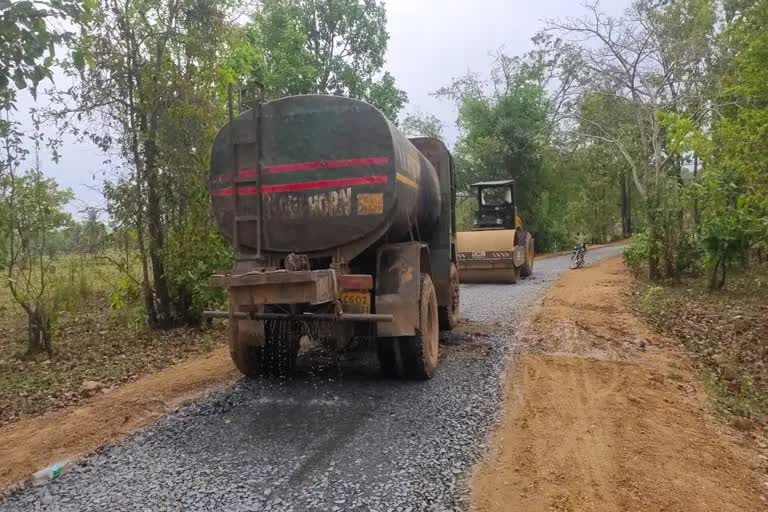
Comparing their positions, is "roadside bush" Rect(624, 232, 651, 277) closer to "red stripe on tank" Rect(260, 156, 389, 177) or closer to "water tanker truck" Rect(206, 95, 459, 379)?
"water tanker truck" Rect(206, 95, 459, 379)

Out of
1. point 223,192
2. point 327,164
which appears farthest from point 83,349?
point 327,164

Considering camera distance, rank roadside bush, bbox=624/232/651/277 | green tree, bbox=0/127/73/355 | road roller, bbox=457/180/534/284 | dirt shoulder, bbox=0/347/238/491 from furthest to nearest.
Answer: road roller, bbox=457/180/534/284 → roadside bush, bbox=624/232/651/277 → green tree, bbox=0/127/73/355 → dirt shoulder, bbox=0/347/238/491

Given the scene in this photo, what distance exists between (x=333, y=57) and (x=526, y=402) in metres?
23.7

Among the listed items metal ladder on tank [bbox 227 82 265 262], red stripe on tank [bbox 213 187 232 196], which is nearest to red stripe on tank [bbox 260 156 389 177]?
metal ladder on tank [bbox 227 82 265 262]

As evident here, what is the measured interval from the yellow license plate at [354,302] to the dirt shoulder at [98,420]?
1.74 metres

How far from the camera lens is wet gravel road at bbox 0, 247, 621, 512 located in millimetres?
3500

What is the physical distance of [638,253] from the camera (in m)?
15.5

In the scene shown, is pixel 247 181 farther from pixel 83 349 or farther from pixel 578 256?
pixel 578 256

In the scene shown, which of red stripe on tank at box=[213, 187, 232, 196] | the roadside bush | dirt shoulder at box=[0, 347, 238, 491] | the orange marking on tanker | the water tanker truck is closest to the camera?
dirt shoulder at box=[0, 347, 238, 491]

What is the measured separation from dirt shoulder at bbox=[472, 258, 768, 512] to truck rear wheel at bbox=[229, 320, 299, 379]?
2.22 metres

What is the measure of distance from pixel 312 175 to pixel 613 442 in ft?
10.8

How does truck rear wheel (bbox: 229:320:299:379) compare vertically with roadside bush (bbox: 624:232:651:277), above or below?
below

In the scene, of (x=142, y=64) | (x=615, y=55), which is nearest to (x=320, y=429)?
(x=142, y=64)

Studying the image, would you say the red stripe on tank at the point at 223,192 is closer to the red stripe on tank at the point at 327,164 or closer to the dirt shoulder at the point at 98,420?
the red stripe on tank at the point at 327,164
